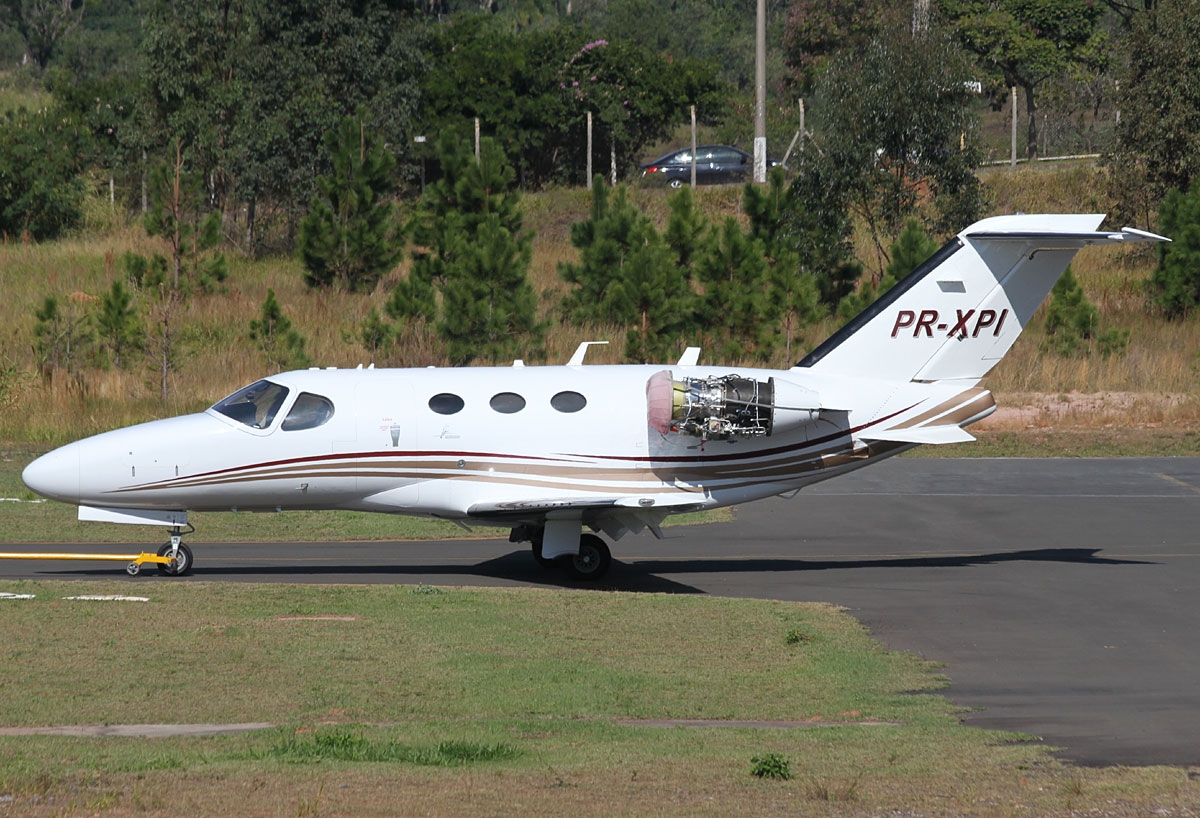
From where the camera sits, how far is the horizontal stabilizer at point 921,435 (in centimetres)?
1844

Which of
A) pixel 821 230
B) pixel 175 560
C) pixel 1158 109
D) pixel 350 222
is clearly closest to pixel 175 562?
pixel 175 560

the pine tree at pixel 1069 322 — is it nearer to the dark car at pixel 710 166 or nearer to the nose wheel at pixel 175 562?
the dark car at pixel 710 166

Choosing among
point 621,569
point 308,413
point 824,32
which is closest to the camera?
point 308,413

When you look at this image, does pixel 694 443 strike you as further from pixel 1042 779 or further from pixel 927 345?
pixel 1042 779

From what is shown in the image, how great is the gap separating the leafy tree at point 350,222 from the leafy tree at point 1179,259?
78.8ft

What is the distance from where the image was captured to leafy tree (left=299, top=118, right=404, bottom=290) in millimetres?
43219

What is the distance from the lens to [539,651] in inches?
525

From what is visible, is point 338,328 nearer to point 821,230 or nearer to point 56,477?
point 821,230

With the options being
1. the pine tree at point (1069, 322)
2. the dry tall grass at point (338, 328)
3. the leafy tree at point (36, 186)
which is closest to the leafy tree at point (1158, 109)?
the dry tall grass at point (338, 328)

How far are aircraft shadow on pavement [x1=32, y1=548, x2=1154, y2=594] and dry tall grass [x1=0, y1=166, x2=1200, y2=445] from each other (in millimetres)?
14810

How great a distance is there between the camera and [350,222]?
43.9m

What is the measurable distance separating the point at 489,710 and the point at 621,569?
8.38 meters

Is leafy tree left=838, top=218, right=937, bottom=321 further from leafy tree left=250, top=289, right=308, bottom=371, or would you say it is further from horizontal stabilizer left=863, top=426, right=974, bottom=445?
horizontal stabilizer left=863, top=426, right=974, bottom=445

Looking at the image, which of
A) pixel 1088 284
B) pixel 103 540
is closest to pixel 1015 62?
pixel 1088 284
